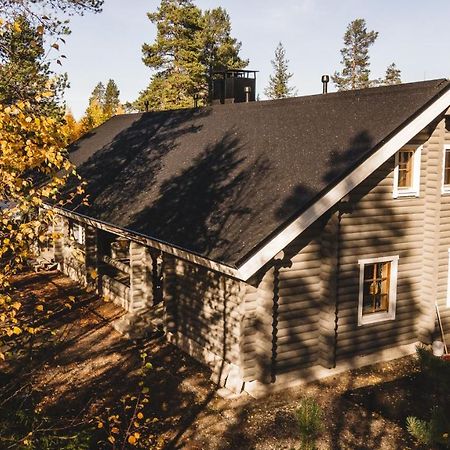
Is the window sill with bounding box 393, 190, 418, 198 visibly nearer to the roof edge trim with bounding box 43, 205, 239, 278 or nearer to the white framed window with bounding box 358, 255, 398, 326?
the white framed window with bounding box 358, 255, 398, 326

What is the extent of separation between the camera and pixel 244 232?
1064 cm

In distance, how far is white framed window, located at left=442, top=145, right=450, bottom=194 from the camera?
42.9ft

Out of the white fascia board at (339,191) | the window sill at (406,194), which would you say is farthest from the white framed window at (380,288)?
the white fascia board at (339,191)

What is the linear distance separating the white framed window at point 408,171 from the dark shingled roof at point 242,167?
145cm

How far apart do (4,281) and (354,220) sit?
8329 millimetres

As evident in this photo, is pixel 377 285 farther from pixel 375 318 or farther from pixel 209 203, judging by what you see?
pixel 209 203

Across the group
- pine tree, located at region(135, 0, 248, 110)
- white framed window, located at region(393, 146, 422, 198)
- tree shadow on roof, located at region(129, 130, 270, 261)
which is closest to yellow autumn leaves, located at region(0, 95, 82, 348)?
tree shadow on roof, located at region(129, 130, 270, 261)

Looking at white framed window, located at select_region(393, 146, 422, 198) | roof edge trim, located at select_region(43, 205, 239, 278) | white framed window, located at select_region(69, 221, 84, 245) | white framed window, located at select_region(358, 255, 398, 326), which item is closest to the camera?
roof edge trim, located at select_region(43, 205, 239, 278)

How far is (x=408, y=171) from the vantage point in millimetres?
12984

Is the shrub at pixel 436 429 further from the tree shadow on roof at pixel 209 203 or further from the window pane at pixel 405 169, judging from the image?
the window pane at pixel 405 169

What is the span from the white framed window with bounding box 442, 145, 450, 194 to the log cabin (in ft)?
0.18

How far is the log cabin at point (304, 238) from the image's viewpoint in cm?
1099

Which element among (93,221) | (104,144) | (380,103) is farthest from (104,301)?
(380,103)

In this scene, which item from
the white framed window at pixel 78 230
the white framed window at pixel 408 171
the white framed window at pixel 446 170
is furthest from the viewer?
the white framed window at pixel 78 230
